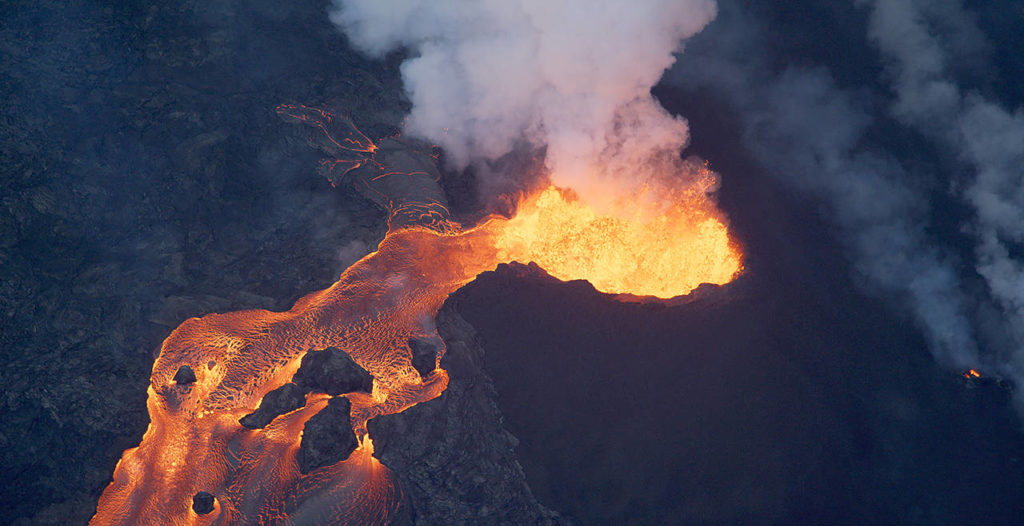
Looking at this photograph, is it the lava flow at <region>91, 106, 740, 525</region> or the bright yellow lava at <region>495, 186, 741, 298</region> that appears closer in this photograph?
the lava flow at <region>91, 106, 740, 525</region>

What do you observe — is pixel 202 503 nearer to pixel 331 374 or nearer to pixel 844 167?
pixel 331 374

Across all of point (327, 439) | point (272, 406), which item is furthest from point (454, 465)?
point (272, 406)

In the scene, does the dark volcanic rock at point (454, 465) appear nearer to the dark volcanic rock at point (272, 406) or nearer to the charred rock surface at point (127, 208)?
the dark volcanic rock at point (272, 406)

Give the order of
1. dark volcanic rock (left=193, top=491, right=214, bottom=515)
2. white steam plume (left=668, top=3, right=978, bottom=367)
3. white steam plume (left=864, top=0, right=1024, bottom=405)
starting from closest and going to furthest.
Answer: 1. dark volcanic rock (left=193, top=491, right=214, bottom=515)
2. white steam plume (left=668, top=3, right=978, bottom=367)
3. white steam plume (left=864, top=0, right=1024, bottom=405)

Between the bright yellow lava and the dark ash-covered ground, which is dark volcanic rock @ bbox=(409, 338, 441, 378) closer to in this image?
the dark ash-covered ground

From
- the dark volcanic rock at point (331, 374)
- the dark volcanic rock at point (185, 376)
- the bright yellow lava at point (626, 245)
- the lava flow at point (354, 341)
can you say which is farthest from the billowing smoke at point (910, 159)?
the dark volcanic rock at point (185, 376)

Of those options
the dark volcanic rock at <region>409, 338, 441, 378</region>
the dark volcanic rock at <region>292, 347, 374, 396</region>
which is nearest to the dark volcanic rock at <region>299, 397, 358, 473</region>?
the dark volcanic rock at <region>292, 347, 374, 396</region>
